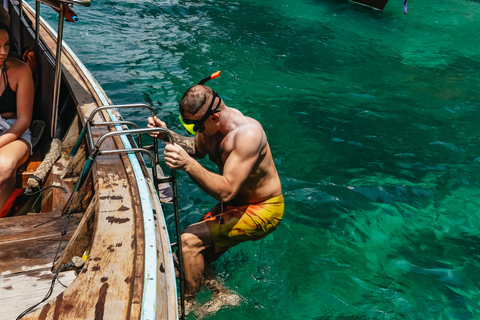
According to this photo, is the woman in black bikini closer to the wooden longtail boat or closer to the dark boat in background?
the wooden longtail boat

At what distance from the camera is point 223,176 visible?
9.89 ft

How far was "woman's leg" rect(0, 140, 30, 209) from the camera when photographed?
357cm

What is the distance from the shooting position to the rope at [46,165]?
147 inches

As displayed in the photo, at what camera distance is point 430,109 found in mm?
8875

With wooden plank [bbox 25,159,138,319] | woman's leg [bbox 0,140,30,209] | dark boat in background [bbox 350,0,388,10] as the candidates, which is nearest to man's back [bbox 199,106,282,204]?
wooden plank [bbox 25,159,138,319]

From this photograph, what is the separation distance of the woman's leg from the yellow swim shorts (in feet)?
5.97

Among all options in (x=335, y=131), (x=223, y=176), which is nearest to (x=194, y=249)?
(x=223, y=176)

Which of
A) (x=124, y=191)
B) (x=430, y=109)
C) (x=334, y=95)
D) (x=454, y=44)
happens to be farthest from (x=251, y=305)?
(x=454, y=44)

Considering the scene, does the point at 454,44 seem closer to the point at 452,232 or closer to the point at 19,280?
the point at 452,232

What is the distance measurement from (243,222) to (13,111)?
8.59 ft

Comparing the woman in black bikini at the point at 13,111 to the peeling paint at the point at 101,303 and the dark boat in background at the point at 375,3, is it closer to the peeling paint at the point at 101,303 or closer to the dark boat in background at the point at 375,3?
the peeling paint at the point at 101,303

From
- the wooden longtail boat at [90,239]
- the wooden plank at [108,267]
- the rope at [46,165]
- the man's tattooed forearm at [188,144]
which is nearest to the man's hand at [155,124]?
the wooden longtail boat at [90,239]

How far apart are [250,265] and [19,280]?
2353 millimetres

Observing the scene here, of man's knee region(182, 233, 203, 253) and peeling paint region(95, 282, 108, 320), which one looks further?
man's knee region(182, 233, 203, 253)
